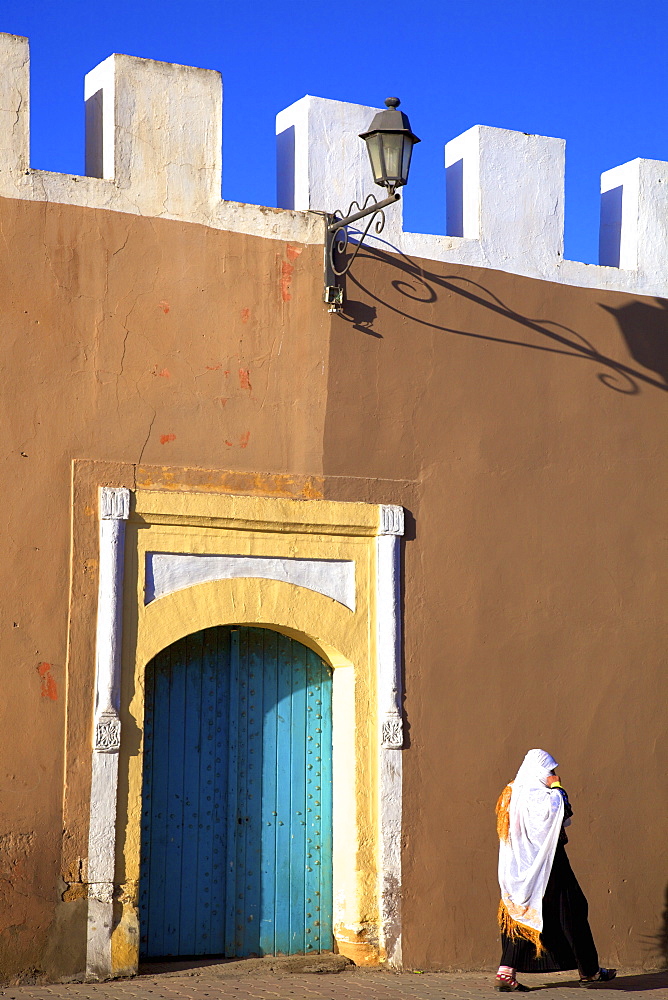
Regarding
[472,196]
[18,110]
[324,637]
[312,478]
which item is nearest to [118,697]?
[324,637]

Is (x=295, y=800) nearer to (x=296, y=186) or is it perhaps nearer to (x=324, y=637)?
(x=324, y=637)

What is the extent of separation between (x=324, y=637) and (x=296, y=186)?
257 cm

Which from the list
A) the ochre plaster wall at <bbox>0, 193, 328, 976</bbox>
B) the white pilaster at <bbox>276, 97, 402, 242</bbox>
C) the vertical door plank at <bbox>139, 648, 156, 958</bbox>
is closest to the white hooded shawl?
the vertical door plank at <bbox>139, 648, 156, 958</bbox>

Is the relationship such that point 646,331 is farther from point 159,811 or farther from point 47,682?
Answer: point 47,682

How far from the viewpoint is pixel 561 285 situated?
7641mm

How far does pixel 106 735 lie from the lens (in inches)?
240

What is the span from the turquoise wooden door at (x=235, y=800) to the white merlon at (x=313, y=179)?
94.1 inches

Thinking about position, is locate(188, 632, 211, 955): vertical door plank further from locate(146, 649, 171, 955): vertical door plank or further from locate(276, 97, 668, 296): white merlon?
locate(276, 97, 668, 296): white merlon

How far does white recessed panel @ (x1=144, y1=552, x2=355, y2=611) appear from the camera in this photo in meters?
6.42

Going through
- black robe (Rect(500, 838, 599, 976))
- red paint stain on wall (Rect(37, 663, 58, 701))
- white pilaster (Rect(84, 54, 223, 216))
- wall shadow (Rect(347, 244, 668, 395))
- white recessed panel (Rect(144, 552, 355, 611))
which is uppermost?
white pilaster (Rect(84, 54, 223, 216))

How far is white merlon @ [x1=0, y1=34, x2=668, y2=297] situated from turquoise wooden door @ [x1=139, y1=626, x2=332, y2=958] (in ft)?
7.84

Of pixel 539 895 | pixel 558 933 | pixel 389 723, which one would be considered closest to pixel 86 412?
pixel 389 723

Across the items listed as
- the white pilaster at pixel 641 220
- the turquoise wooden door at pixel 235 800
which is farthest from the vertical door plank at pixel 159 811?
the white pilaster at pixel 641 220

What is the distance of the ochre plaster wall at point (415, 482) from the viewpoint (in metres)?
6.11
